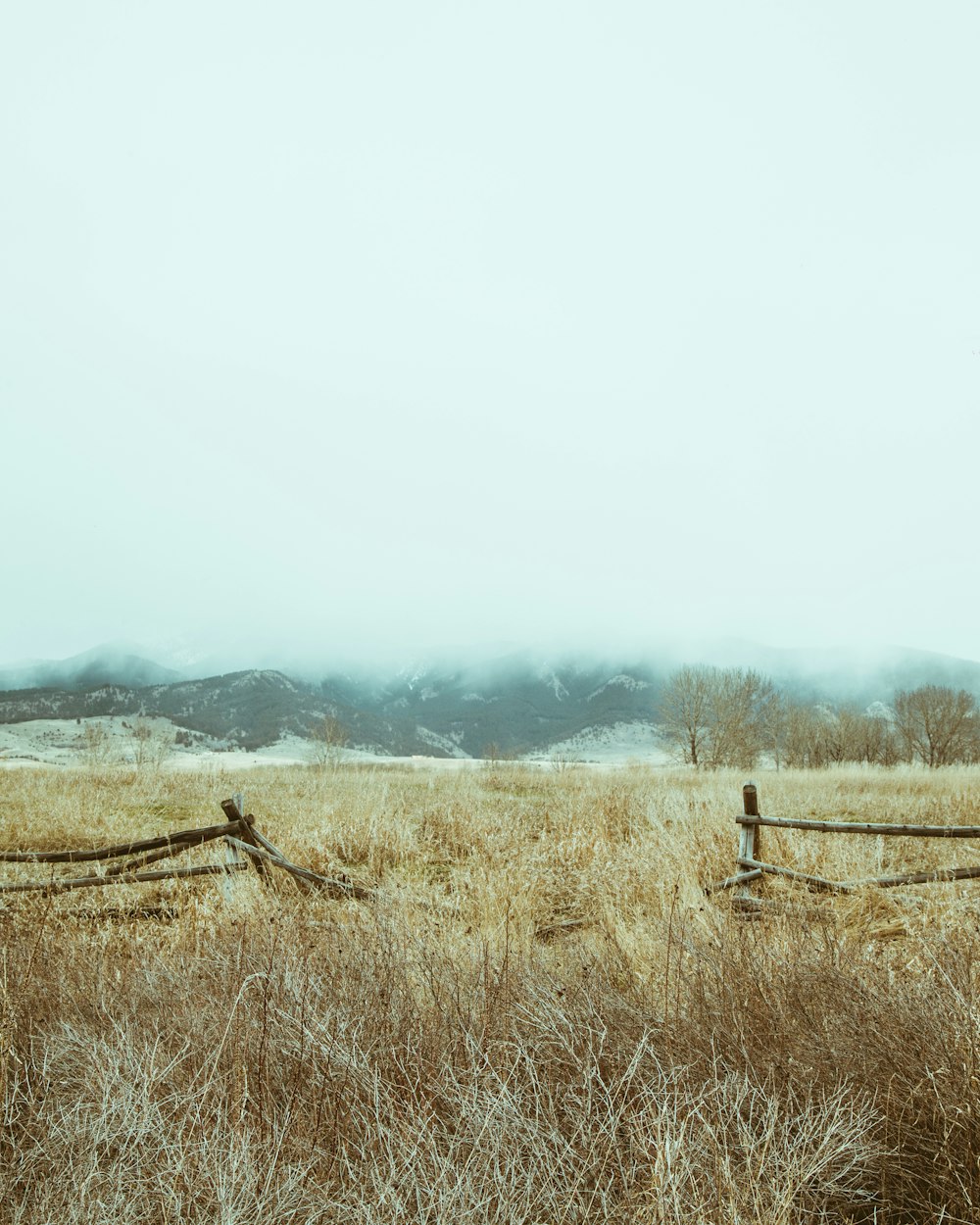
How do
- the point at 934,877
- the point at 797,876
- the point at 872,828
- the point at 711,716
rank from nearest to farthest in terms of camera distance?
the point at 934,877
the point at 872,828
the point at 797,876
the point at 711,716

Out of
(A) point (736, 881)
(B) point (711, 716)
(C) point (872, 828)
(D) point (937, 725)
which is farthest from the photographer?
(D) point (937, 725)

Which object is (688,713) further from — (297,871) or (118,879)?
(118,879)

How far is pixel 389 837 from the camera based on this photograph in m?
8.91

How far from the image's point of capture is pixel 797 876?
5906mm

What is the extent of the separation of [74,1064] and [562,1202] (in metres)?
1.95

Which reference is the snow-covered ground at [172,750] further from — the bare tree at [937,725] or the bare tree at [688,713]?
the bare tree at [937,725]

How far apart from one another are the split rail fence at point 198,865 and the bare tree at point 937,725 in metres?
49.1

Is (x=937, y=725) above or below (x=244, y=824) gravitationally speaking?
below

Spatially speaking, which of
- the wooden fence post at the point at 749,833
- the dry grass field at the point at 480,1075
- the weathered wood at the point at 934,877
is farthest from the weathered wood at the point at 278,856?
the weathered wood at the point at 934,877

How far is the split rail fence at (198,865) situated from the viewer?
18.0 ft

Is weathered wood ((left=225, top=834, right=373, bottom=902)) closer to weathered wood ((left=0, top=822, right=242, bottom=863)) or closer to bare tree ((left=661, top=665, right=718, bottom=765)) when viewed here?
weathered wood ((left=0, top=822, right=242, bottom=863))

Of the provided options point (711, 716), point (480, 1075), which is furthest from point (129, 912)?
point (711, 716)

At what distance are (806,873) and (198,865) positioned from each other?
5.60 metres

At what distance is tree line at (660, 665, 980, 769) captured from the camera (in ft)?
125
